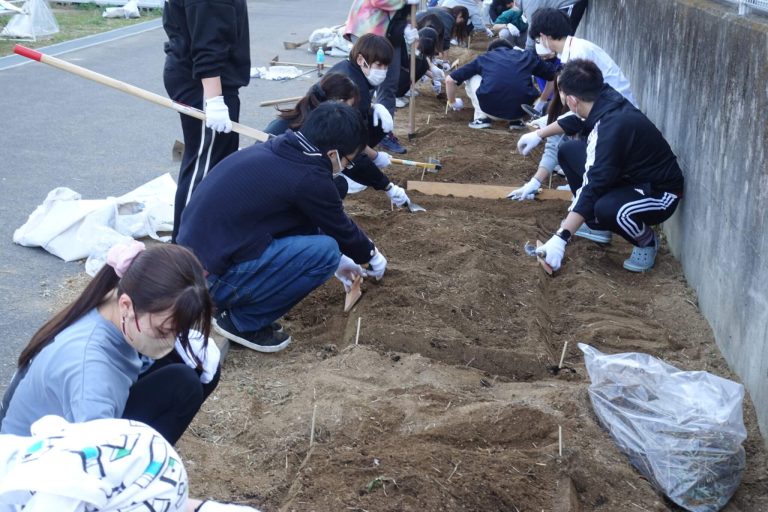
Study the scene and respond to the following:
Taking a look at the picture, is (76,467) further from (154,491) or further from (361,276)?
(361,276)

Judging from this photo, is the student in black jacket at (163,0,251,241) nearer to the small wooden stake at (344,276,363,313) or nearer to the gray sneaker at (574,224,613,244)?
the small wooden stake at (344,276,363,313)

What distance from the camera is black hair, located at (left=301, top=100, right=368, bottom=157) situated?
13.0 feet

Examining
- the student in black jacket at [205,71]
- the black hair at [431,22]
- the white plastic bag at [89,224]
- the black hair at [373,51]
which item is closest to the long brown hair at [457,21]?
the black hair at [431,22]

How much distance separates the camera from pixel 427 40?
10.3 metres

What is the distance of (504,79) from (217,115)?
4570mm

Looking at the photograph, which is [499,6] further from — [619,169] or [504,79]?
[619,169]

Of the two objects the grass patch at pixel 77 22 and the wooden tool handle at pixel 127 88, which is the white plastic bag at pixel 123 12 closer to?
the grass patch at pixel 77 22

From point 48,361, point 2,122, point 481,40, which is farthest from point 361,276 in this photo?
point 481,40

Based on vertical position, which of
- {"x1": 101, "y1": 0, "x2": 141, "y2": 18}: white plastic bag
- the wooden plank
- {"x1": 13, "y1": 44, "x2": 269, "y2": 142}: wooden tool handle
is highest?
{"x1": 13, "y1": 44, "x2": 269, "y2": 142}: wooden tool handle

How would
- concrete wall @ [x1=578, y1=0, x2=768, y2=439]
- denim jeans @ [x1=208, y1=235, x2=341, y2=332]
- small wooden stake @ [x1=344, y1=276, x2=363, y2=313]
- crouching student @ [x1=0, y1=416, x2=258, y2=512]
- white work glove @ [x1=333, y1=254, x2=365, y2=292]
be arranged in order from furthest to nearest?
1. small wooden stake @ [x1=344, y1=276, x2=363, y2=313]
2. white work glove @ [x1=333, y1=254, x2=365, y2=292]
3. denim jeans @ [x1=208, y1=235, x2=341, y2=332]
4. concrete wall @ [x1=578, y1=0, x2=768, y2=439]
5. crouching student @ [x1=0, y1=416, x2=258, y2=512]

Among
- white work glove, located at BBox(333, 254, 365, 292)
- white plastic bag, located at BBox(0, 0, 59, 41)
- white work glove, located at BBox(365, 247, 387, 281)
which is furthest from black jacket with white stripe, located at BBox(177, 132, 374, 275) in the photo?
white plastic bag, located at BBox(0, 0, 59, 41)

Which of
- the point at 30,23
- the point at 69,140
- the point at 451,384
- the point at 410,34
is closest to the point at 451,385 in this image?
the point at 451,384

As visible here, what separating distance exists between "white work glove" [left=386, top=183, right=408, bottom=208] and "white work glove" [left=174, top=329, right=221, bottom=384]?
9.54 ft

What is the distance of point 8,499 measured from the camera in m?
1.86
